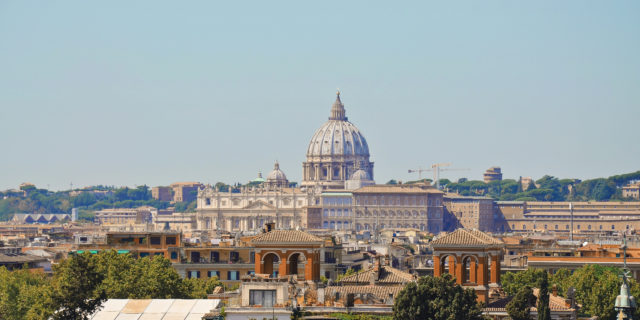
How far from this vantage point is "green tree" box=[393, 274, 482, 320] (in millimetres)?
46156

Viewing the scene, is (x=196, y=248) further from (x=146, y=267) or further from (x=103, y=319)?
(x=103, y=319)

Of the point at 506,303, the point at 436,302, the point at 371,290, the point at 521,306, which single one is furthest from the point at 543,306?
the point at 371,290

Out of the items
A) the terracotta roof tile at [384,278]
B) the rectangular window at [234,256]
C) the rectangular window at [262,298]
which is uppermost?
the rectangular window at [234,256]

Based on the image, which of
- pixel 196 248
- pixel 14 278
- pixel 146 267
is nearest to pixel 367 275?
pixel 146 267

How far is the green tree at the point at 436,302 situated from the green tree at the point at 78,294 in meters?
8.75

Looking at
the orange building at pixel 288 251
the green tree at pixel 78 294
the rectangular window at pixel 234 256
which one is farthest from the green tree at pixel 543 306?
the rectangular window at pixel 234 256

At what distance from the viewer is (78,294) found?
4978cm

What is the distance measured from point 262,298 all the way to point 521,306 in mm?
7539

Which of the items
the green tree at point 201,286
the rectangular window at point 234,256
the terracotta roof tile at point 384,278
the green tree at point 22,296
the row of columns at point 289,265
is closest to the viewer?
the row of columns at point 289,265

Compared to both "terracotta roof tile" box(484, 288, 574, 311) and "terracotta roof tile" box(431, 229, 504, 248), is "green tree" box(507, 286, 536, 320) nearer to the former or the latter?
"terracotta roof tile" box(484, 288, 574, 311)

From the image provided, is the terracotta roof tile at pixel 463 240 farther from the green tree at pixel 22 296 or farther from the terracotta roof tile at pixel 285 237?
the green tree at pixel 22 296

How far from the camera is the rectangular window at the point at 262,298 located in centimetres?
4566

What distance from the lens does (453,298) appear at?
46.8 m

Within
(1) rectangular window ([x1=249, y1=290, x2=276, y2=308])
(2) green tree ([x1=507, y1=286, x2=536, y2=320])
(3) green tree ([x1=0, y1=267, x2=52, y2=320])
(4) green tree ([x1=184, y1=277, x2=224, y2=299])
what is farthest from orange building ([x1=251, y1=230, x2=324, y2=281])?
(4) green tree ([x1=184, y1=277, x2=224, y2=299])
